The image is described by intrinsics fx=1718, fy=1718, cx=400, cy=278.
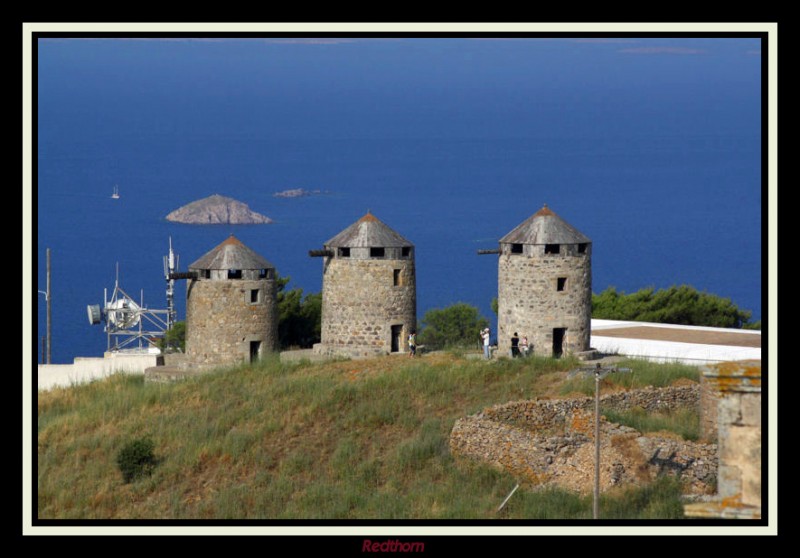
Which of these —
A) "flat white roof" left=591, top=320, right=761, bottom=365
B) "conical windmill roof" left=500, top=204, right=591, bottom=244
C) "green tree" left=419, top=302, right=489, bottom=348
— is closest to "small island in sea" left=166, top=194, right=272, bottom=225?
"green tree" left=419, top=302, right=489, bottom=348

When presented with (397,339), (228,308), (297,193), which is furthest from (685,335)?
(297,193)

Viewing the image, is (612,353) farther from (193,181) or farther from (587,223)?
(193,181)

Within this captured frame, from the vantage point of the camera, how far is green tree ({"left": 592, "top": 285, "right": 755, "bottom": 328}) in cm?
4922

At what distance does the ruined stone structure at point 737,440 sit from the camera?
14.7 metres

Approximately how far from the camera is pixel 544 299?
120 ft

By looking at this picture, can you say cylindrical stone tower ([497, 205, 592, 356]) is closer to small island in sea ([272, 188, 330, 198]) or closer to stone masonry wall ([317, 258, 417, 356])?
stone masonry wall ([317, 258, 417, 356])

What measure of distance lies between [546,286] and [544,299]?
0.92 feet

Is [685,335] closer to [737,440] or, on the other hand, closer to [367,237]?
[367,237]

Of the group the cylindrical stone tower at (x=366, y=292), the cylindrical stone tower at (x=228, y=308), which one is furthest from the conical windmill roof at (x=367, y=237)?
the cylindrical stone tower at (x=228, y=308)

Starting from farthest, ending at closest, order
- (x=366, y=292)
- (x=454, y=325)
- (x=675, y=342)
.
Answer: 1. (x=454, y=325)
2. (x=675, y=342)
3. (x=366, y=292)

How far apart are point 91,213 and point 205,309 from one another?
98882 millimetres

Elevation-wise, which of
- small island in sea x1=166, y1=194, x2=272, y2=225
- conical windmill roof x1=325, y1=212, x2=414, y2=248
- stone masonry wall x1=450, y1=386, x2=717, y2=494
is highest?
small island in sea x1=166, y1=194, x2=272, y2=225
